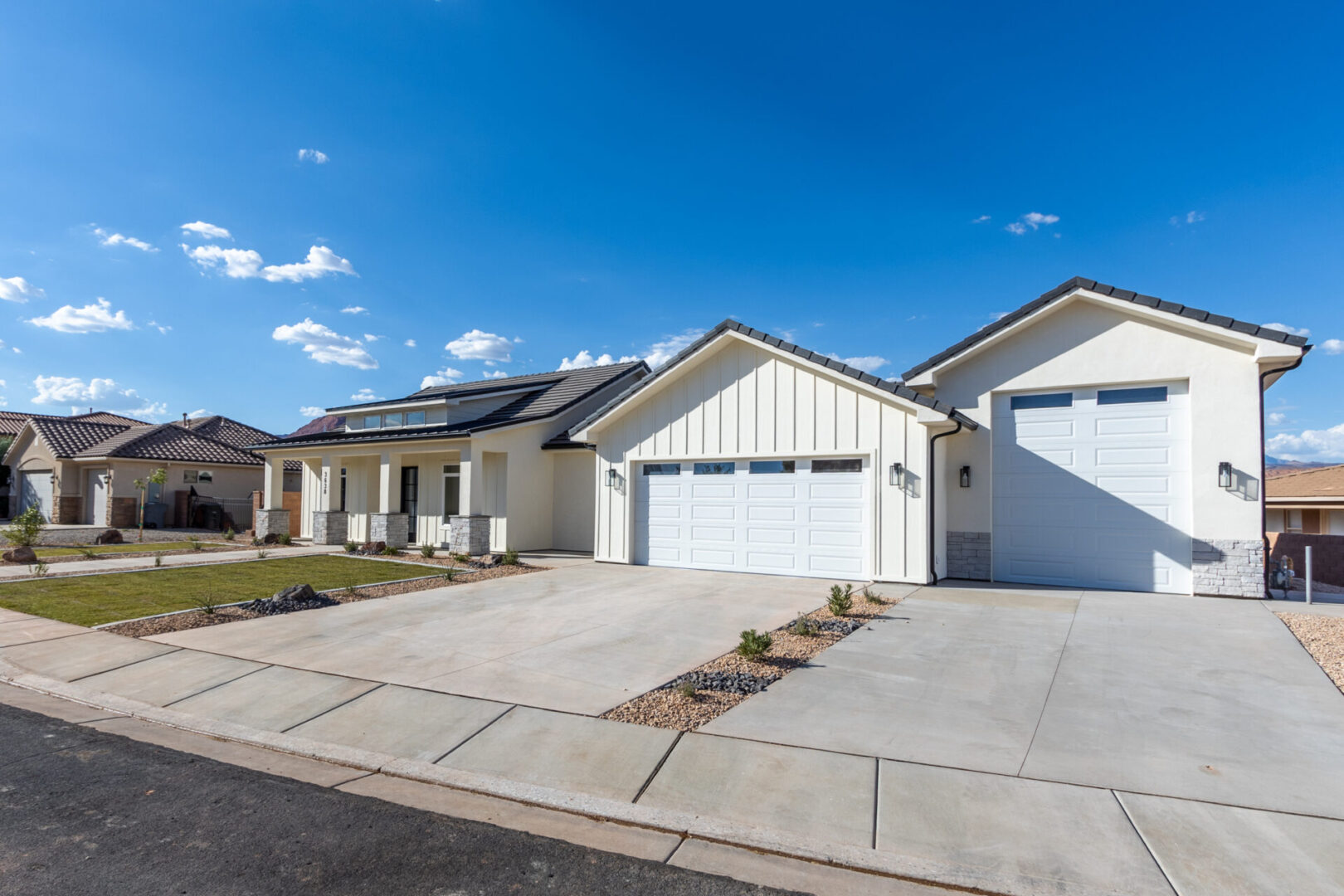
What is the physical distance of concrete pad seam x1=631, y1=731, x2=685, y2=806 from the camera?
414 centimetres

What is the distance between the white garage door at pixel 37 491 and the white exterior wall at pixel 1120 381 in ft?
119

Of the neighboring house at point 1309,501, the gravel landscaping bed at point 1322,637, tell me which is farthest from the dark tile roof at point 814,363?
the neighboring house at point 1309,501

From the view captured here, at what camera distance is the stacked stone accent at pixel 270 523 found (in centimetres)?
2152

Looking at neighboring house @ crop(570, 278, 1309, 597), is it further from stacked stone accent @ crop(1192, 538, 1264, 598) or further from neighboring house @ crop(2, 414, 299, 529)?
neighboring house @ crop(2, 414, 299, 529)

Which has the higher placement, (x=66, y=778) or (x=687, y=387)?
(x=687, y=387)

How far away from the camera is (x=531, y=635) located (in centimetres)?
802

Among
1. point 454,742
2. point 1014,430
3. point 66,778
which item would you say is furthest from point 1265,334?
point 66,778

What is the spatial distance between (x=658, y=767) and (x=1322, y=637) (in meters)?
8.66

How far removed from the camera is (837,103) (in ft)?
49.0

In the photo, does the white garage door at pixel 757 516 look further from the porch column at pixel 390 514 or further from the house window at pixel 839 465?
the porch column at pixel 390 514

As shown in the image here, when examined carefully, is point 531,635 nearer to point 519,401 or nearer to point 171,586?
point 171,586

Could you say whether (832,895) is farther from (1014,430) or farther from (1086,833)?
(1014,430)

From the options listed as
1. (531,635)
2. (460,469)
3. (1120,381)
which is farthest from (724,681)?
(460,469)

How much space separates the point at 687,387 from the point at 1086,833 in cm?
1127
